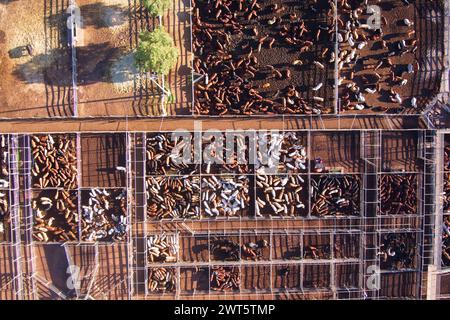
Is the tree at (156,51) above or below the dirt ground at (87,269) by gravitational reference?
above

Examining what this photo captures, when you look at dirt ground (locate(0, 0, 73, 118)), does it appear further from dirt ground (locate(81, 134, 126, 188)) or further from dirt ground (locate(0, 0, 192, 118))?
dirt ground (locate(81, 134, 126, 188))

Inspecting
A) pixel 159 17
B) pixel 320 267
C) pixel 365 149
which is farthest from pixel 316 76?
pixel 320 267

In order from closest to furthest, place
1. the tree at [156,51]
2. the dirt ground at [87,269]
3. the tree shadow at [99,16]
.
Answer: the tree at [156,51] < the tree shadow at [99,16] < the dirt ground at [87,269]

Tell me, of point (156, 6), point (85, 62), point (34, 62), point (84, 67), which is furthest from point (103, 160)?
point (156, 6)

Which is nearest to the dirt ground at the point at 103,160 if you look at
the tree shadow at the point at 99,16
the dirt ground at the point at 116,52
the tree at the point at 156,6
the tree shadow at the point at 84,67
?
the dirt ground at the point at 116,52

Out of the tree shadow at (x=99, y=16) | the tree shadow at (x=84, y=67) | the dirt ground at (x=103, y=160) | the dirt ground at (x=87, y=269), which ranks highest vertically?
the tree shadow at (x=99, y=16)

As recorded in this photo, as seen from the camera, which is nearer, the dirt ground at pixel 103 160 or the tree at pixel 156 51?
the tree at pixel 156 51

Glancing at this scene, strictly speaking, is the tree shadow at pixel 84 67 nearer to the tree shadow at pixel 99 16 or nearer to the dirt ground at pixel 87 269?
the tree shadow at pixel 99 16

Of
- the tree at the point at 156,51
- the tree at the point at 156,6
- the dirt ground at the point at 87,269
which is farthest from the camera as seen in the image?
the dirt ground at the point at 87,269

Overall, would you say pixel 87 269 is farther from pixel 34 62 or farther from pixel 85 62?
pixel 34 62

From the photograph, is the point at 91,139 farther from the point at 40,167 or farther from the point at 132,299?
the point at 132,299
